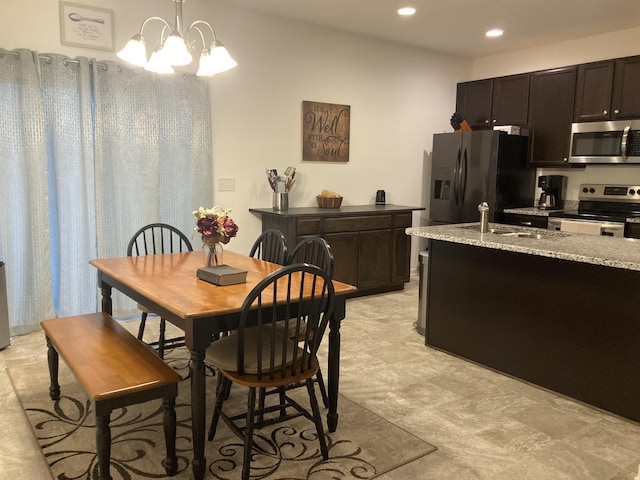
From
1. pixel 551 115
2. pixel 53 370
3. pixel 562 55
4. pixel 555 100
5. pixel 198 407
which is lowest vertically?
pixel 53 370

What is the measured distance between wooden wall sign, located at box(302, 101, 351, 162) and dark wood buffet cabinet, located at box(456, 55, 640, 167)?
1769mm

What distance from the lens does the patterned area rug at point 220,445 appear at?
2104 mm

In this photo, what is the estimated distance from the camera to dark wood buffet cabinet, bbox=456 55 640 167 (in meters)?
4.70

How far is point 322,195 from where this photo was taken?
5020mm

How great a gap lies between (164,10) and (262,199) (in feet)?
5.90

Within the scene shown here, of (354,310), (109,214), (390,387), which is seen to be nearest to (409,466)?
(390,387)

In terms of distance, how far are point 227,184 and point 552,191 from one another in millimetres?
3459

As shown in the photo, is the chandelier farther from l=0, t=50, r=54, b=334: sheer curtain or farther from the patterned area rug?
the patterned area rug

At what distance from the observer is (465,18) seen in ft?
15.0

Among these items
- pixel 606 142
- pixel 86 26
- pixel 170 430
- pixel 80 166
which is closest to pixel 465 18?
pixel 606 142

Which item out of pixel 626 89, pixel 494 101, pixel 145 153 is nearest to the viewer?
pixel 145 153

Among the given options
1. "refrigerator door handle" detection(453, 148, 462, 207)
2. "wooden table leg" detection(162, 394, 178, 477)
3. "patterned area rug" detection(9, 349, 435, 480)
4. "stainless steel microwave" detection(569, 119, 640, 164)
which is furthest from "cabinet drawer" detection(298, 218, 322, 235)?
"stainless steel microwave" detection(569, 119, 640, 164)

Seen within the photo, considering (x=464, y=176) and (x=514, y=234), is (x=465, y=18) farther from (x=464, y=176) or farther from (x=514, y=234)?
(x=514, y=234)

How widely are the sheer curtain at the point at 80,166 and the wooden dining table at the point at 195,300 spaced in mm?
1042
